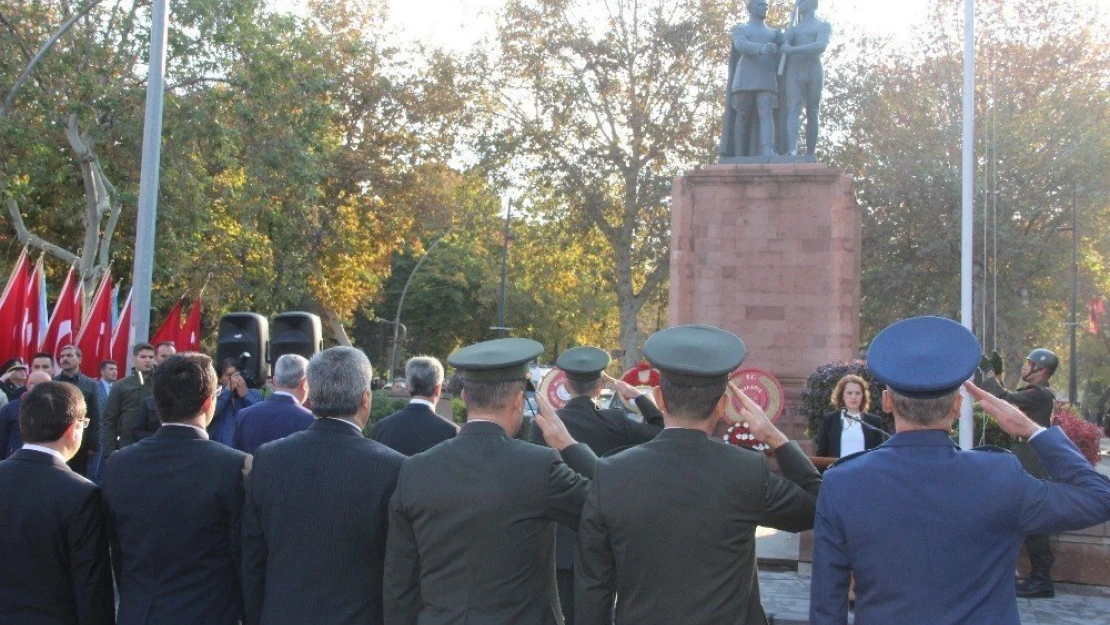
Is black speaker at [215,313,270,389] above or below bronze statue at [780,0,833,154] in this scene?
below

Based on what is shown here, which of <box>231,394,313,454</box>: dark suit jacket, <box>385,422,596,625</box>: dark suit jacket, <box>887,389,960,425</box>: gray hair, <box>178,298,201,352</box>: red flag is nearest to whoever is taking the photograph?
<box>887,389,960,425</box>: gray hair

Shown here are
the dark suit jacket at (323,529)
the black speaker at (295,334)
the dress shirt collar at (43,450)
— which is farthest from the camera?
the black speaker at (295,334)

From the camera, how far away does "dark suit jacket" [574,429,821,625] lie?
4.02 m

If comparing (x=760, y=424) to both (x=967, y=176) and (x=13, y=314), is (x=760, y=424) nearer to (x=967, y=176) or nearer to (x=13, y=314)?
(x=13, y=314)

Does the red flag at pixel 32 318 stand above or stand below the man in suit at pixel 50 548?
above

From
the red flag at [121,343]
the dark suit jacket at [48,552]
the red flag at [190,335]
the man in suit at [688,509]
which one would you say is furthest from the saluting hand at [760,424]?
the red flag at [190,335]

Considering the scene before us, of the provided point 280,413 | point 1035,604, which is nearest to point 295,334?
point 280,413

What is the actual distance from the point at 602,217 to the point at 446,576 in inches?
1405

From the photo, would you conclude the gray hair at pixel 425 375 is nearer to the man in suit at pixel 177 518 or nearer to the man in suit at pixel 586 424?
the man in suit at pixel 586 424

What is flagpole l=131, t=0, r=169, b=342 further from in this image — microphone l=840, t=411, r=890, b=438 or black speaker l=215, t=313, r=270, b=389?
microphone l=840, t=411, r=890, b=438

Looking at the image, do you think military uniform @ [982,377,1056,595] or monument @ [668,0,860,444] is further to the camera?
monument @ [668,0,860,444]

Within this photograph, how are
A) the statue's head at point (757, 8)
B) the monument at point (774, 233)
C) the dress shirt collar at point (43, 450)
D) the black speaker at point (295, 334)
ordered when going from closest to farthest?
the dress shirt collar at point (43, 450) → the black speaker at point (295, 334) → the statue's head at point (757, 8) → the monument at point (774, 233)

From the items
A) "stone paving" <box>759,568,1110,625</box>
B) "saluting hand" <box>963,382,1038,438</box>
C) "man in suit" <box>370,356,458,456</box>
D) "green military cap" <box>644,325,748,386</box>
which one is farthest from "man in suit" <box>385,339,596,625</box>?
"stone paving" <box>759,568,1110,625</box>

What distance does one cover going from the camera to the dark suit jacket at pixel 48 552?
15.5ft
